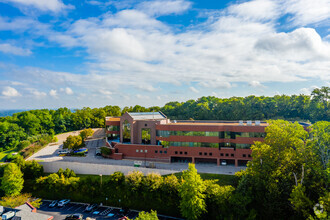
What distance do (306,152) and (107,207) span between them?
35.1 m

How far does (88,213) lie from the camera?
126ft

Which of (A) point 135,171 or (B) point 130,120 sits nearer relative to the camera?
(A) point 135,171

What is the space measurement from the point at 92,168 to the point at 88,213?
10390mm

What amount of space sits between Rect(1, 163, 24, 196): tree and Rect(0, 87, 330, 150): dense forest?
33.0m

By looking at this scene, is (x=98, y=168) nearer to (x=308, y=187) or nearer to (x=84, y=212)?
(x=84, y=212)

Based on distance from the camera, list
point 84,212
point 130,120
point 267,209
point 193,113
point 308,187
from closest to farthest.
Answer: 1. point 308,187
2. point 267,209
3. point 84,212
4. point 130,120
5. point 193,113

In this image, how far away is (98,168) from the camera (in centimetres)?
4628

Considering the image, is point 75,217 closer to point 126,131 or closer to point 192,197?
point 192,197

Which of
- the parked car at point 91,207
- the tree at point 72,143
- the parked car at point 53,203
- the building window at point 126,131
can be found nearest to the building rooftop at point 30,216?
the parked car at point 53,203

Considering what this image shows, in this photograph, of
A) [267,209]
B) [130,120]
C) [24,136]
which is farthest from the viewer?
[24,136]

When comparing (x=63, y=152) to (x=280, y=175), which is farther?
(x=63, y=152)

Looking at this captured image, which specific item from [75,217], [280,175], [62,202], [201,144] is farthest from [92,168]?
[280,175]

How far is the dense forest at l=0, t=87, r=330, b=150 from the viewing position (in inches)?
2929

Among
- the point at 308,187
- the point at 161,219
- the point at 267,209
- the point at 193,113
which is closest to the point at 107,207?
the point at 161,219
